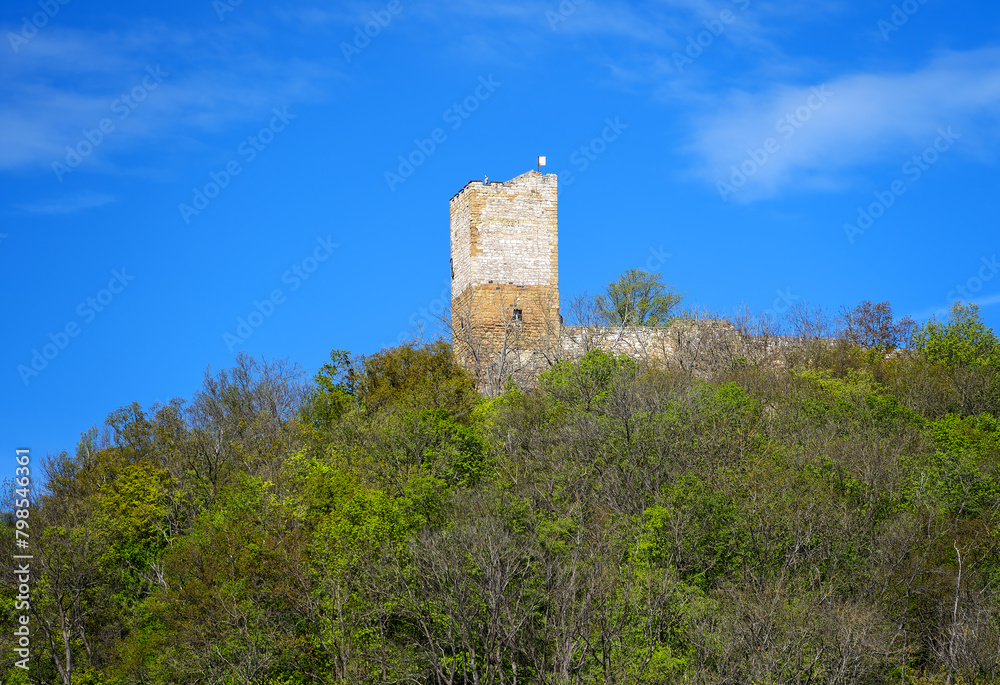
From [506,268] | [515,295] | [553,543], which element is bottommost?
[553,543]

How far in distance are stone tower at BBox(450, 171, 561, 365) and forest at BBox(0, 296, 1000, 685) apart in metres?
2.70

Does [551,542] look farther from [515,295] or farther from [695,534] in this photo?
[515,295]

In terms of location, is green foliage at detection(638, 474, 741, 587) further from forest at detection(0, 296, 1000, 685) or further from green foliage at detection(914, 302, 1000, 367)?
green foliage at detection(914, 302, 1000, 367)

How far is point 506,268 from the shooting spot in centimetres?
3866

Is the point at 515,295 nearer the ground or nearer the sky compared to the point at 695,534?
nearer the sky

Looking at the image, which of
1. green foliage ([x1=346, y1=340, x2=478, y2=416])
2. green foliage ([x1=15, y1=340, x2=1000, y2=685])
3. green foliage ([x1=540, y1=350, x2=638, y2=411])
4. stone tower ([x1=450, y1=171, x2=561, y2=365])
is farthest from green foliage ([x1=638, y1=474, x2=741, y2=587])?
stone tower ([x1=450, y1=171, x2=561, y2=365])

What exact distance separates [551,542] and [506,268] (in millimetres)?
14703

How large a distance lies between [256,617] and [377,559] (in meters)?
2.90

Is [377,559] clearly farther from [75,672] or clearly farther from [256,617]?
[75,672]

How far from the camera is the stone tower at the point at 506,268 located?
38438 mm

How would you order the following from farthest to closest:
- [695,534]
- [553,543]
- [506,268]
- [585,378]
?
1. [506,268]
2. [585,378]
3. [695,534]
4. [553,543]

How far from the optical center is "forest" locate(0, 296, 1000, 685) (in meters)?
24.2

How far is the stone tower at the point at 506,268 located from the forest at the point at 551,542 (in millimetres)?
2700

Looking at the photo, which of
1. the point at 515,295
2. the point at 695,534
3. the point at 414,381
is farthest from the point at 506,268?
the point at 695,534
